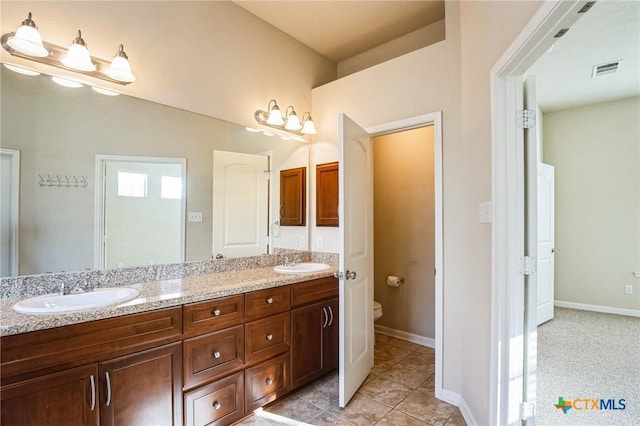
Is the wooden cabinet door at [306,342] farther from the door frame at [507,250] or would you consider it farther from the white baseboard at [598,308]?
the white baseboard at [598,308]

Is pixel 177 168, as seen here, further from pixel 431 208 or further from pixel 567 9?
pixel 431 208

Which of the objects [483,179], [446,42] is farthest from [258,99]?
[483,179]

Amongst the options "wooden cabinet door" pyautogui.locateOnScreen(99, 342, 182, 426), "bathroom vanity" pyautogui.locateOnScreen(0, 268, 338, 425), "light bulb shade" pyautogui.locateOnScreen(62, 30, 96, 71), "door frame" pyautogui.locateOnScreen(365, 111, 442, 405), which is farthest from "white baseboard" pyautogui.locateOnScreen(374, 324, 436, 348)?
"light bulb shade" pyautogui.locateOnScreen(62, 30, 96, 71)

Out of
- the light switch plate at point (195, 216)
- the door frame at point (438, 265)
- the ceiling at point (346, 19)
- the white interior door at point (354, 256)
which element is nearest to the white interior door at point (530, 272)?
the door frame at point (438, 265)

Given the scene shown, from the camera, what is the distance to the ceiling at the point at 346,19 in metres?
2.57

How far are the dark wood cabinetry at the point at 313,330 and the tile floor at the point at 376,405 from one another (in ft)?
0.41

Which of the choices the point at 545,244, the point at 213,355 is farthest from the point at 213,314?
the point at 545,244

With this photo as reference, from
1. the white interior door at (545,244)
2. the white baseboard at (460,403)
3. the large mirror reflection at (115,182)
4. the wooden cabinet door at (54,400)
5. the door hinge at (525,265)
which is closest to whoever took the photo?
the wooden cabinet door at (54,400)

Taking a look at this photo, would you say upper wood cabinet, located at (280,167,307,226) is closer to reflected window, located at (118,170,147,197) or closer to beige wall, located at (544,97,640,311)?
reflected window, located at (118,170,147,197)

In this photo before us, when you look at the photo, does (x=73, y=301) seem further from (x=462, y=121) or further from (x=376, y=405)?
(x=462, y=121)

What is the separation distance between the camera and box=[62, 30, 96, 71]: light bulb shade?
5.43ft

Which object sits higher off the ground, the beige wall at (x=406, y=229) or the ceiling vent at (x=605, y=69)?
the ceiling vent at (x=605, y=69)

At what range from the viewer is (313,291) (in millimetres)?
2350

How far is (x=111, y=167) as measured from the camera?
190 cm
